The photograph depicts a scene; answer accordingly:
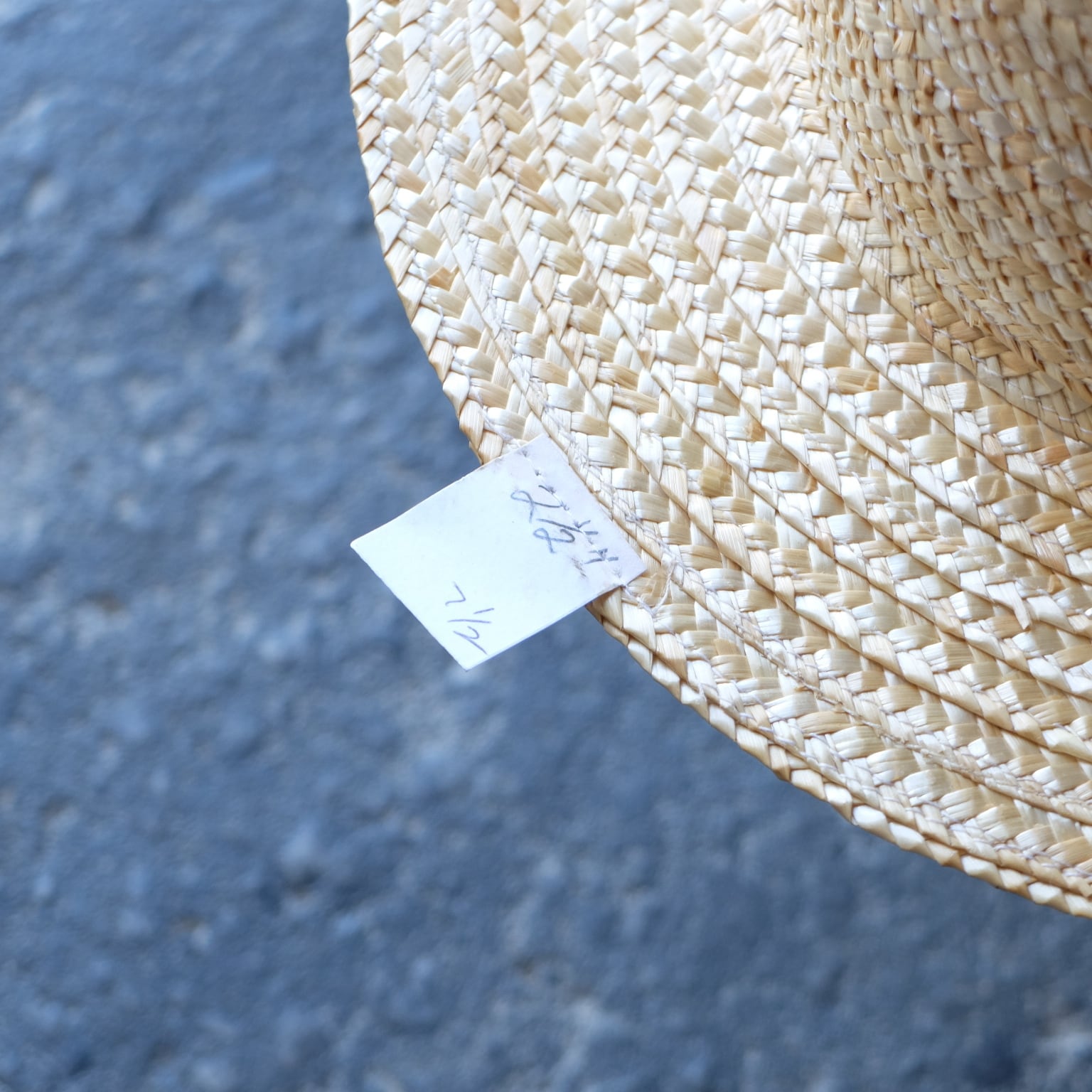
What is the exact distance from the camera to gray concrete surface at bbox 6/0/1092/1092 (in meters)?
1.04

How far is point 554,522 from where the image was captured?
1.96 feet

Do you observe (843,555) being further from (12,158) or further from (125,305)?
(12,158)

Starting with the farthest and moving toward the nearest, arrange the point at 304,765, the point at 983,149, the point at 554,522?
the point at 304,765
the point at 554,522
the point at 983,149

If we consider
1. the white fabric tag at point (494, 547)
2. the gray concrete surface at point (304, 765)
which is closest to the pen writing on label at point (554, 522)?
the white fabric tag at point (494, 547)

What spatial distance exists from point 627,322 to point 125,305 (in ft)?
2.59

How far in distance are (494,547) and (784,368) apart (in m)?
0.17

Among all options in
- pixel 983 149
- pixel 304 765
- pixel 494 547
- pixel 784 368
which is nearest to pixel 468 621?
pixel 494 547

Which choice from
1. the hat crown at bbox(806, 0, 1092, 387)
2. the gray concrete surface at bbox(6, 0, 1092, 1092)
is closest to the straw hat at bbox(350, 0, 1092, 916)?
the hat crown at bbox(806, 0, 1092, 387)

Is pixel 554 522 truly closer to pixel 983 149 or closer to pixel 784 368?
pixel 784 368

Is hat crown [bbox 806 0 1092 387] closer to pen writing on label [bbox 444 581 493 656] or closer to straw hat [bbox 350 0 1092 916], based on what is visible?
straw hat [bbox 350 0 1092 916]

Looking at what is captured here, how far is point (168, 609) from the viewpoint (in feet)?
3.81

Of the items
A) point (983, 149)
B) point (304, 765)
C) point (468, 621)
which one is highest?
point (983, 149)

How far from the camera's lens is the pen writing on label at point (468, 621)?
1.98 feet

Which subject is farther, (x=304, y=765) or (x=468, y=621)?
(x=304, y=765)
